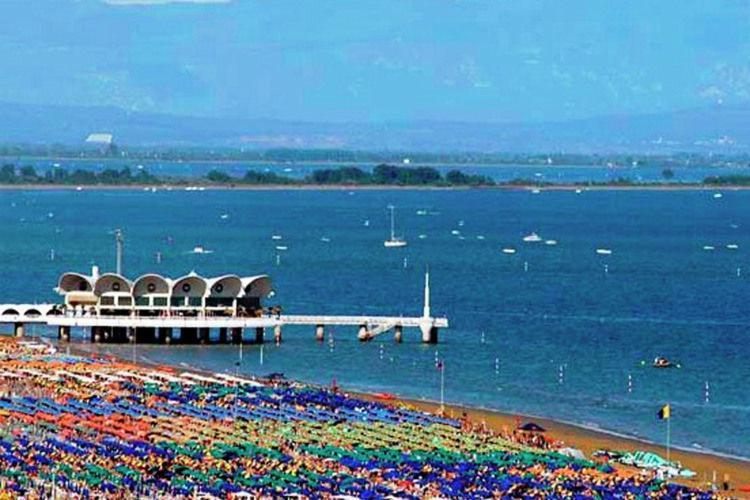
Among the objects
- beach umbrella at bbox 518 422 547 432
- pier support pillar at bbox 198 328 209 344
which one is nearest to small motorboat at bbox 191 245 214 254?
pier support pillar at bbox 198 328 209 344

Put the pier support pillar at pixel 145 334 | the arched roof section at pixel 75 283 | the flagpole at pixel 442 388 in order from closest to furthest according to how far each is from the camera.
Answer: the flagpole at pixel 442 388 → the arched roof section at pixel 75 283 → the pier support pillar at pixel 145 334

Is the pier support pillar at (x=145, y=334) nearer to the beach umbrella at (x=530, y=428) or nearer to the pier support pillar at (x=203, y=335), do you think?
the pier support pillar at (x=203, y=335)

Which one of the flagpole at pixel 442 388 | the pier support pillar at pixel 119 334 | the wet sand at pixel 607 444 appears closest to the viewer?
the wet sand at pixel 607 444

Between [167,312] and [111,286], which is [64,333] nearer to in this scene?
[111,286]

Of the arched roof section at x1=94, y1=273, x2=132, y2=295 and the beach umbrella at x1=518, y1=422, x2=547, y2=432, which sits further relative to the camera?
the arched roof section at x1=94, y1=273, x2=132, y2=295

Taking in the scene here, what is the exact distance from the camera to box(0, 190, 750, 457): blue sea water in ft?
205

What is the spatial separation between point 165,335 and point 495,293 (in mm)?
24693

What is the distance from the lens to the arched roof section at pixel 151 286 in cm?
7156

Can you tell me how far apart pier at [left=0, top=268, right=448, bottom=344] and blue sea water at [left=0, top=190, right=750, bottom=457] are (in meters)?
0.87

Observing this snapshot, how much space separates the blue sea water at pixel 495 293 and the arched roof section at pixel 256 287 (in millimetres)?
1824

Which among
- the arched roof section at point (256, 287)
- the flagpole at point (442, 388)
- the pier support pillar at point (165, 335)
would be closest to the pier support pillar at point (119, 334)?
the pier support pillar at point (165, 335)

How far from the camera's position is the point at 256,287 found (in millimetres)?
72938

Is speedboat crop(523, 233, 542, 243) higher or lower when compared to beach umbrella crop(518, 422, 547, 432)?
higher

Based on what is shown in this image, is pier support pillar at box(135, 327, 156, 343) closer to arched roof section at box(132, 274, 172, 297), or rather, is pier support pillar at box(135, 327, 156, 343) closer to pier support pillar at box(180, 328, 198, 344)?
pier support pillar at box(180, 328, 198, 344)
